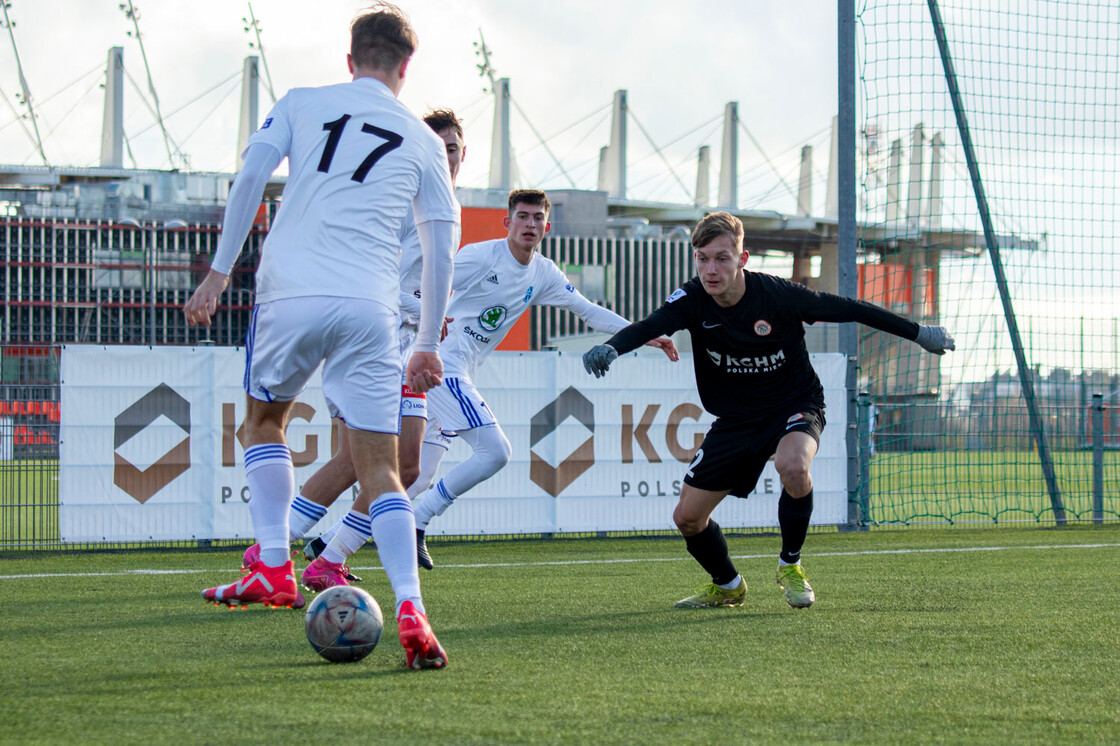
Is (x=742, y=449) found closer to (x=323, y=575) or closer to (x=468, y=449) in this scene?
(x=323, y=575)

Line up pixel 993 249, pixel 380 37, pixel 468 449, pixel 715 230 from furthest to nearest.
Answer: pixel 993 249 → pixel 468 449 → pixel 715 230 → pixel 380 37

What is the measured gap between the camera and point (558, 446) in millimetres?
10234

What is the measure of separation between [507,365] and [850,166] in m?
3.69

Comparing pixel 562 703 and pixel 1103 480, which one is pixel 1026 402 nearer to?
pixel 1103 480

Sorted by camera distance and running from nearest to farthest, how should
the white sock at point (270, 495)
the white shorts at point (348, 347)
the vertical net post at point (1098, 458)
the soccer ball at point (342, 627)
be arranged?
the soccer ball at point (342, 627)
the white shorts at point (348, 347)
the white sock at point (270, 495)
the vertical net post at point (1098, 458)

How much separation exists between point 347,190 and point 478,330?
310cm

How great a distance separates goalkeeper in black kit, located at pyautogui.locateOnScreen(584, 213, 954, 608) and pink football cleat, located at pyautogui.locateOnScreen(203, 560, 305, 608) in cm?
179

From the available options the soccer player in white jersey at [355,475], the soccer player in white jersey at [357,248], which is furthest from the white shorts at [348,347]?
the soccer player in white jersey at [355,475]

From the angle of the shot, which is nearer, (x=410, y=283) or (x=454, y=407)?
(x=410, y=283)

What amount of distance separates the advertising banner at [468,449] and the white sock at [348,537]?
381 centimetres

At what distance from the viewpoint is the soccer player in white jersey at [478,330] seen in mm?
6891

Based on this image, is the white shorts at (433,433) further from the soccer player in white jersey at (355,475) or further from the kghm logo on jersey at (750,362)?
the kghm logo on jersey at (750,362)

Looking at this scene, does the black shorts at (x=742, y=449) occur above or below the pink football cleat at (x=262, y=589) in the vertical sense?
above

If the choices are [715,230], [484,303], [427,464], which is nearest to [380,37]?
[715,230]
